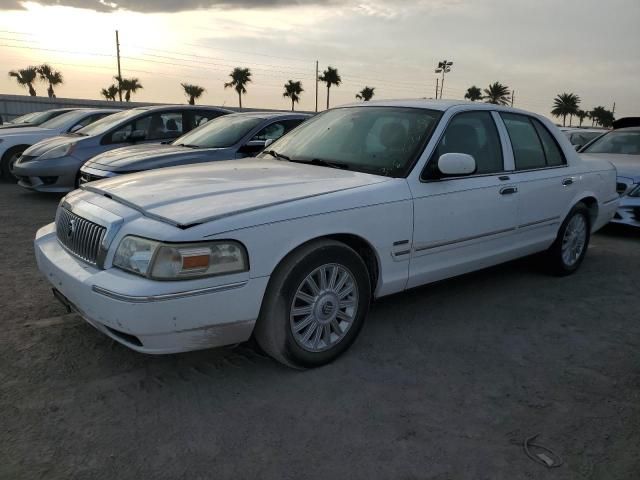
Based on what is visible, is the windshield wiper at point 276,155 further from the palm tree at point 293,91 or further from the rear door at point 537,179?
the palm tree at point 293,91

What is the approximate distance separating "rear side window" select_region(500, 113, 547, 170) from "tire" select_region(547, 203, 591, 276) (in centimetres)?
71

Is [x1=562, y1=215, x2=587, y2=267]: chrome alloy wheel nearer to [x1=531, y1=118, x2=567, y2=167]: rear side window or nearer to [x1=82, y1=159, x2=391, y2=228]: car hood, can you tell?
[x1=531, y1=118, x2=567, y2=167]: rear side window

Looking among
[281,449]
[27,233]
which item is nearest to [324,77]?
[27,233]

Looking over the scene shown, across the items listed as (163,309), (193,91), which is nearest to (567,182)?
(163,309)

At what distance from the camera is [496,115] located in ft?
14.6

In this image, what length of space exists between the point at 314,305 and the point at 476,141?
201cm

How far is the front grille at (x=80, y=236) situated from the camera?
2.94m

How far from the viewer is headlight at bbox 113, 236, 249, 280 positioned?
2.64 metres

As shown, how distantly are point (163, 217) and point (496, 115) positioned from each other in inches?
116

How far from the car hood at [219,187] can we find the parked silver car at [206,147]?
2443mm

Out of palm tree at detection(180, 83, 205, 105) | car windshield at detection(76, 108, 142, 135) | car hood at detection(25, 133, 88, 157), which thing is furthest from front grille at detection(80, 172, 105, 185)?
palm tree at detection(180, 83, 205, 105)

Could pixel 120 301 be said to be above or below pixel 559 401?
above

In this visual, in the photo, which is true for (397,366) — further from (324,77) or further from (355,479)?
(324,77)

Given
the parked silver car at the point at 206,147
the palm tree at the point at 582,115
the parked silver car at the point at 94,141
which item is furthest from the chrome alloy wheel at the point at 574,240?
the palm tree at the point at 582,115
